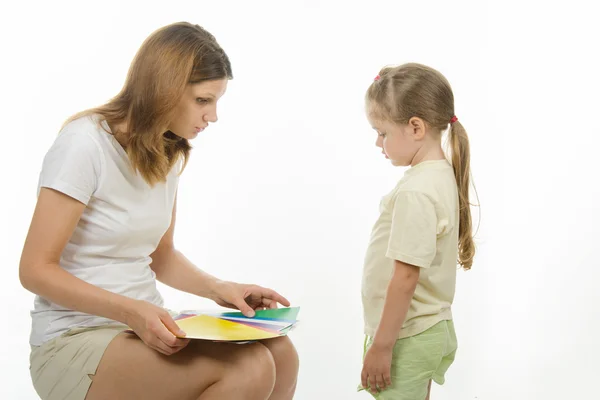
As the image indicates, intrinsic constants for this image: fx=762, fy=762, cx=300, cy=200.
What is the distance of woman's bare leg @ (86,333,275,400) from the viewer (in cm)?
129

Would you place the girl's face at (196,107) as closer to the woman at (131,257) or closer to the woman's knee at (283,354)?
the woman at (131,257)

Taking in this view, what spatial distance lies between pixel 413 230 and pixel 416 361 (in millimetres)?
280

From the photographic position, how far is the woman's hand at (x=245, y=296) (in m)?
1.58

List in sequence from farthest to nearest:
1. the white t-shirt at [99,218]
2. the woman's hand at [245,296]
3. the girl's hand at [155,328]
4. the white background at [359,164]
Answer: the white background at [359,164]
the woman's hand at [245,296]
the white t-shirt at [99,218]
the girl's hand at [155,328]

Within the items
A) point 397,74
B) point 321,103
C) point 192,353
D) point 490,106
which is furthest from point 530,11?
point 192,353

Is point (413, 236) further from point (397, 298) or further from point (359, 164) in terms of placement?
point (359, 164)

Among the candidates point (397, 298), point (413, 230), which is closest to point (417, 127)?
point (413, 230)

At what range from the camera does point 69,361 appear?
51.9 inches

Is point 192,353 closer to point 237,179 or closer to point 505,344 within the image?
point 237,179

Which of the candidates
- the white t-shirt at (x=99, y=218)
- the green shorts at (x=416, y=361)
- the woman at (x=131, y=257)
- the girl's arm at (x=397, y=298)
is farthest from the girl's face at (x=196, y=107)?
the green shorts at (x=416, y=361)

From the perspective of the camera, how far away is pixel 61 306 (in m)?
1.40

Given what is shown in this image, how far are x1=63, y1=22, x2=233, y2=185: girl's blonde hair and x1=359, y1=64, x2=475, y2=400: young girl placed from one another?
15.1 inches

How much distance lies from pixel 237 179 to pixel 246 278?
12.8 inches

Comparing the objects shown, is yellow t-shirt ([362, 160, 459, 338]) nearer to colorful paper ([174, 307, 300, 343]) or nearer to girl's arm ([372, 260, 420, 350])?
girl's arm ([372, 260, 420, 350])
